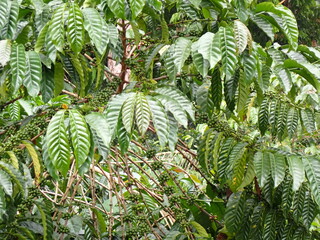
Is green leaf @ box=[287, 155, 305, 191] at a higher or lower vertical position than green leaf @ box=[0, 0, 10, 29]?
lower

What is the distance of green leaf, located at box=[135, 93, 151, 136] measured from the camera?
1194 mm

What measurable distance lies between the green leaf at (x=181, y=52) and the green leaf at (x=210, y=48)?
6 centimetres

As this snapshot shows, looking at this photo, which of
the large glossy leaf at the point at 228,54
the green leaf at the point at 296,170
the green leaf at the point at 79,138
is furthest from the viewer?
the green leaf at the point at 296,170

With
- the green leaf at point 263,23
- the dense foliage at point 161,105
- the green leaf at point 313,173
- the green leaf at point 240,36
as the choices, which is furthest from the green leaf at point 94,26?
the green leaf at point 313,173

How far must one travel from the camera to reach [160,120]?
1217 millimetres

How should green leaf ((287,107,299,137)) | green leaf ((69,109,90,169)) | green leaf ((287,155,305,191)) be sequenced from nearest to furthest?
1. green leaf ((69,109,90,169))
2. green leaf ((287,155,305,191))
3. green leaf ((287,107,299,137))

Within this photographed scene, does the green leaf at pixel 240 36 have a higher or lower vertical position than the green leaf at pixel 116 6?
lower

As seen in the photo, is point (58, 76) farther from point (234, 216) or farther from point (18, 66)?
point (234, 216)

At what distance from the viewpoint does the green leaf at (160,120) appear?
1.19m

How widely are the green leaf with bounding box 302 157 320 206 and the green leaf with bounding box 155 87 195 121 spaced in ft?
1.43

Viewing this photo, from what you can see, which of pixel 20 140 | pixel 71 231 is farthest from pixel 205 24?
pixel 71 231

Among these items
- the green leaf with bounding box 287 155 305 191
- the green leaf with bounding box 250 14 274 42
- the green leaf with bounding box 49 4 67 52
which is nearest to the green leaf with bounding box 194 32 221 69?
the green leaf with bounding box 250 14 274 42

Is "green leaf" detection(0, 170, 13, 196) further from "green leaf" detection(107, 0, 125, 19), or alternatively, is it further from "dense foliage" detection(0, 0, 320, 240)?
"green leaf" detection(107, 0, 125, 19)

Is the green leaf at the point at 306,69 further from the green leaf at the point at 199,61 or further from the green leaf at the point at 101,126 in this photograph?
the green leaf at the point at 101,126
